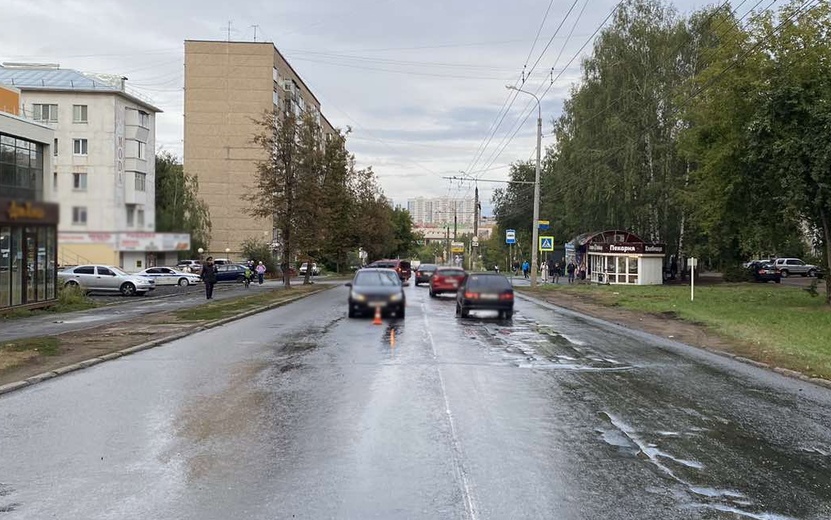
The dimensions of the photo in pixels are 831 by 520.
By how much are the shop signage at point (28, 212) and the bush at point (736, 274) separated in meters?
51.6

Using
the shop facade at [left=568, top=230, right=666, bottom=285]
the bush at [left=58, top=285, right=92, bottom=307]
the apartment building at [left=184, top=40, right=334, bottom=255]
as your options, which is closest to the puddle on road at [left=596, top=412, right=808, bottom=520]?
the bush at [left=58, top=285, right=92, bottom=307]

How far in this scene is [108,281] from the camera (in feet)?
108

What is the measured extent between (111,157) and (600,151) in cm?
4352

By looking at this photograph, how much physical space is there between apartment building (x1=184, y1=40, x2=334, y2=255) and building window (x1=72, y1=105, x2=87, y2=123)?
132 feet

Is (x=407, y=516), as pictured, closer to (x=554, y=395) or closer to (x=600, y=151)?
(x=554, y=395)

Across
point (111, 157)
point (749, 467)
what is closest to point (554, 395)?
point (749, 467)

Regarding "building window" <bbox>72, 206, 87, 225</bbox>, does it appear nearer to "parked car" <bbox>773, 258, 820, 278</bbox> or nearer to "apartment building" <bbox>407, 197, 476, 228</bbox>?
"parked car" <bbox>773, 258, 820, 278</bbox>

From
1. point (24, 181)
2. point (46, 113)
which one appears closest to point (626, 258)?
point (46, 113)

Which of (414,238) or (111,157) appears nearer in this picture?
(111,157)

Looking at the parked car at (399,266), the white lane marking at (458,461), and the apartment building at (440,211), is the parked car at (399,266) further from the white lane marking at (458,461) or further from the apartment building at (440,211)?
the apartment building at (440,211)

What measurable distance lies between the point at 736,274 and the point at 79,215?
51.8 metres

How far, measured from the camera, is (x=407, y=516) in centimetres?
491

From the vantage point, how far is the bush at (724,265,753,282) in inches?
1976

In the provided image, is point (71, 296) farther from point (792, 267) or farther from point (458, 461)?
point (792, 267)
